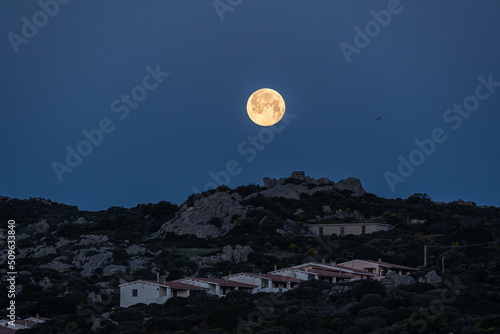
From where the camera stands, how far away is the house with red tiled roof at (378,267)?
7756 centimetres

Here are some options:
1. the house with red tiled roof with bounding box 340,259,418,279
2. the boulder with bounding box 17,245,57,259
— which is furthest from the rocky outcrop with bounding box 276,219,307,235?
the boulder with bounding box 17,245,57,259

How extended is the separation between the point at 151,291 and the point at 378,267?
26.2 meters

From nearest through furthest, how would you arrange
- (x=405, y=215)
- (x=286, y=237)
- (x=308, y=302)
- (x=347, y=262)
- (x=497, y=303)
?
(x=497, y=303)
(x=308, y=302)
(x=347, y=262)
(x=286, y=237)
(x=405, y=215)

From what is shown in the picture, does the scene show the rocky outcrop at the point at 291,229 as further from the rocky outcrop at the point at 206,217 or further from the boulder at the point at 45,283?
the boulder at the point at 45,283

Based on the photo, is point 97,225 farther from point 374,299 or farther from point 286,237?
point 374,299

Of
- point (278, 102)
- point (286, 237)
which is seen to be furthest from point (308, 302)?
point (278, 102)

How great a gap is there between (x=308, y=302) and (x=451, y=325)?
15.7 meters

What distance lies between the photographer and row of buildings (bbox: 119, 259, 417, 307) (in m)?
64.0

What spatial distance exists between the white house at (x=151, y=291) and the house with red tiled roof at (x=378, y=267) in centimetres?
2133

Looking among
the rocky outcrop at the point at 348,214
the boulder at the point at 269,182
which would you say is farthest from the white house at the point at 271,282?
the boulder at the point at 269,182

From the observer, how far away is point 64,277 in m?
82.0

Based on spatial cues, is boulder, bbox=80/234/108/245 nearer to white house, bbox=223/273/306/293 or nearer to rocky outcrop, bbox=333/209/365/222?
white house, bbox=223/273/306/293

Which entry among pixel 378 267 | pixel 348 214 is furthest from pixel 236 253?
pixel 348 214

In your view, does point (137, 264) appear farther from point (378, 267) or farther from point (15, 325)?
point (15, 325)
